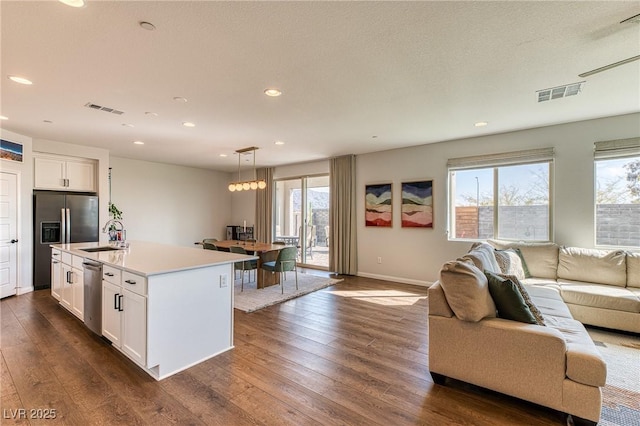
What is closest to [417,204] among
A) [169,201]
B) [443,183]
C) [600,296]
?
[443,183]

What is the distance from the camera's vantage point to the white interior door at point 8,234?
4.54 m

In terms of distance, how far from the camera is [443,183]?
17.6ft

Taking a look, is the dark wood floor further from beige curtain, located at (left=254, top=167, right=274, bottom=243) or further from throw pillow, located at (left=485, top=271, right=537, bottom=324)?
beige curtain, located at (left=254, top=167, right=274, bottom=243)

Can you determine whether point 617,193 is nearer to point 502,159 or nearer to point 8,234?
point 502,159

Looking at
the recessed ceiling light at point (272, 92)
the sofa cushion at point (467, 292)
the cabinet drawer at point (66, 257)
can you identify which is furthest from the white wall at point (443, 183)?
the cabinet drawer at point (66, 257)

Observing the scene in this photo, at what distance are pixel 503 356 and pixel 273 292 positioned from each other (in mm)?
3575

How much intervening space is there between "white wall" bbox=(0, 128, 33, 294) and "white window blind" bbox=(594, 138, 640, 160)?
8.95 metres

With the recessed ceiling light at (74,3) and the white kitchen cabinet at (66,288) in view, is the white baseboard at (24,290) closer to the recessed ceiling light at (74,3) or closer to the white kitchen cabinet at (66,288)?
the white kitchen cabinet at (66,288)

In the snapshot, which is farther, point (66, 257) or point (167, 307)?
point (66, 257)

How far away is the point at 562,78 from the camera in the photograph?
286 centimetres

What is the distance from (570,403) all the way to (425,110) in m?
3.18

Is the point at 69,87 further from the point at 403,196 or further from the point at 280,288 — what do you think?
the point at 403,196

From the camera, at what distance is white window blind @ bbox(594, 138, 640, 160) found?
385 cm

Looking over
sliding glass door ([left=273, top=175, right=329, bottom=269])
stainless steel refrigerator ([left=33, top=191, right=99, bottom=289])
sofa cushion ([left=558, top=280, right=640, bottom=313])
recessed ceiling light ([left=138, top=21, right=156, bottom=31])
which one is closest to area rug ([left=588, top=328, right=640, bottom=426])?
sofa cushion ([left=558, top=280, right=640, bottom=313])
